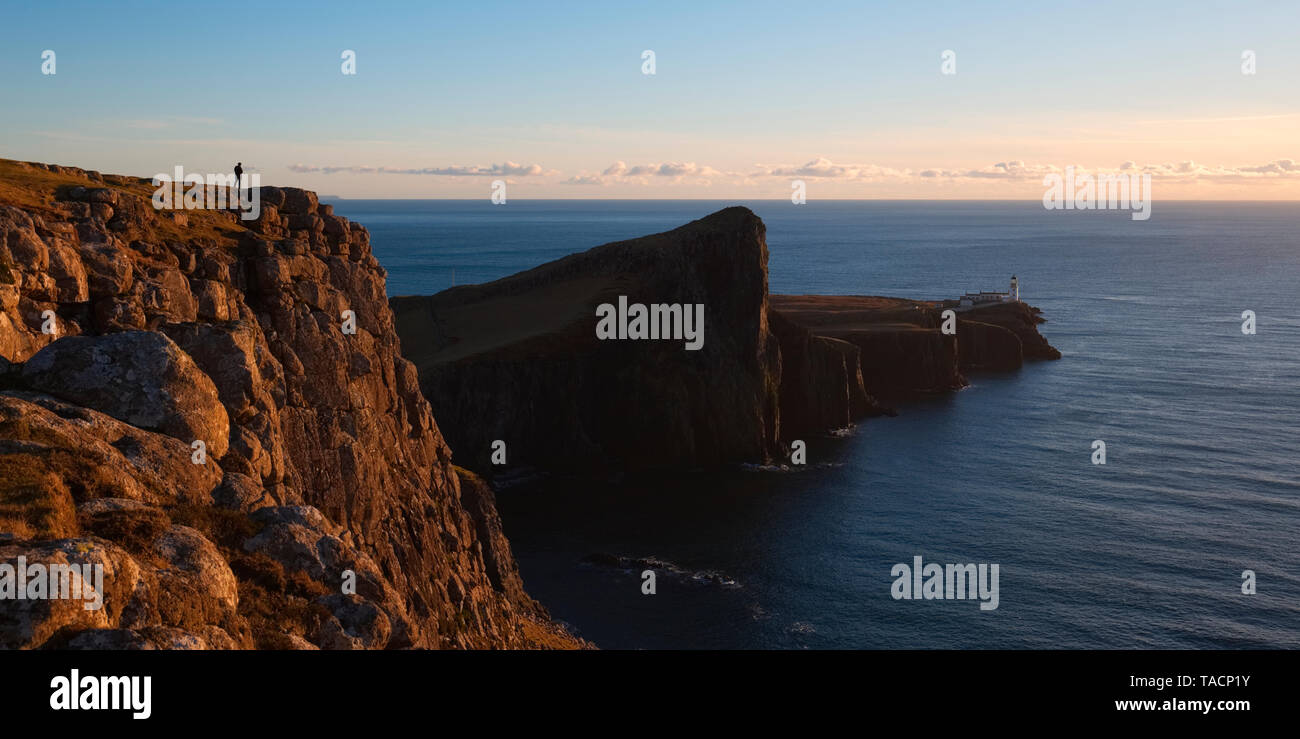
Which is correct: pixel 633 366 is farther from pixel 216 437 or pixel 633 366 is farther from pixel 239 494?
pixel 239 494

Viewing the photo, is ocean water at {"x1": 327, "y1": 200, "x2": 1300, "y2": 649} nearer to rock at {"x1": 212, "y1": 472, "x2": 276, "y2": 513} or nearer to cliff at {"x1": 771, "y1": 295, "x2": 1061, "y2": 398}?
cliff at {"x1": 771, "y1": 295, "x2": 1061, "y2": 398}

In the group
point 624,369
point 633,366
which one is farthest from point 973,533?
point 624,369

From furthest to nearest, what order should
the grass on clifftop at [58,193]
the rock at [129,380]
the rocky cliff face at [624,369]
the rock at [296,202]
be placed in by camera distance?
the rocky cliff face at [624,369], the rock at [296,202], the grass on clifftop at [58,193], the rock at [129,380]

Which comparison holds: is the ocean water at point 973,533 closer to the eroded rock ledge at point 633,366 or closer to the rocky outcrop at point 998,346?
the eroded rock ledge at point 633,366

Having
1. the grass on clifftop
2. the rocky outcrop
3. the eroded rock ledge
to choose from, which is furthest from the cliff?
the grass on clifftop

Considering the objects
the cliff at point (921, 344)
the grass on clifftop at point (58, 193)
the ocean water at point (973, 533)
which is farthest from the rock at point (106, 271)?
the cliff at point (921, 344)
